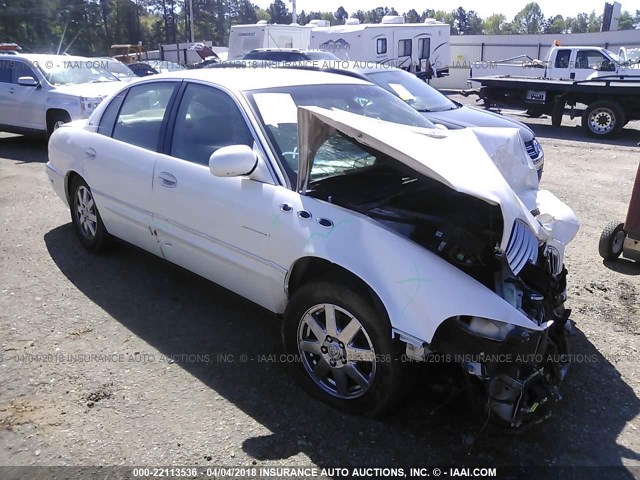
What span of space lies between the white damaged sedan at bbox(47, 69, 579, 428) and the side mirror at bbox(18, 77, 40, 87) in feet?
24.0

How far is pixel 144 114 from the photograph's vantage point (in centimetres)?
423

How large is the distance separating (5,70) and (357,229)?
10.6m

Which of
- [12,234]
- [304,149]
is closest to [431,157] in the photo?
[304,149]

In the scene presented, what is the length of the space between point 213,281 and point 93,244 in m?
1.80

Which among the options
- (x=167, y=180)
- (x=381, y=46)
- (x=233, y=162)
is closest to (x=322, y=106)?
(x=233, y=162)

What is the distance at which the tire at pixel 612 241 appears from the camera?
4.92 metres

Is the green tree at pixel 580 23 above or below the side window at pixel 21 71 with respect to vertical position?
above

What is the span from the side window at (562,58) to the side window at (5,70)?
15181 mm

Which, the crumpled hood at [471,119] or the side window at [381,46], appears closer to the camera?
the crumpled hood at [471,119]

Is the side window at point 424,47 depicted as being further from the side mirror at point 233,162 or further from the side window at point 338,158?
the side mirror at point 233,162

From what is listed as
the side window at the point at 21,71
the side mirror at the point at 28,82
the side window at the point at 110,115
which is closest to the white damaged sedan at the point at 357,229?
the side window at the point at 110,115

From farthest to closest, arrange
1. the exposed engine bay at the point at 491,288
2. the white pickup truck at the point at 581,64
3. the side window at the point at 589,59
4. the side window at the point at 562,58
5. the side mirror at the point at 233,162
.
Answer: the side window at the point at 562,58 → the side window at the point at 589,59 → the white pickup truck at the point at 581,64 → the side mirror at the point at 233,162 → the exposed engine bay at the point at 491,288

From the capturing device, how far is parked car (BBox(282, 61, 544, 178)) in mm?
7481

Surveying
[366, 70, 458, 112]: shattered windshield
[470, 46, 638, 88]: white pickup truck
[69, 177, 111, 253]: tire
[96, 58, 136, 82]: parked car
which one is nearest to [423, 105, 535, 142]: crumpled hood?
[366, 70, 458, 112]: shattered windshield
